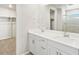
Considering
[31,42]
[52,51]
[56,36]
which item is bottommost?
[52,51]

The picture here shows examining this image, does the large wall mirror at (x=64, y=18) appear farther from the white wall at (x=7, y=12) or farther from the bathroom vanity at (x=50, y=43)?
the white wall at (x=7, y=12)

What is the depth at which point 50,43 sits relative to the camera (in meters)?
1.47

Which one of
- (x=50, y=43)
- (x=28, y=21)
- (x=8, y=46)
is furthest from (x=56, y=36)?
(x=8, y=46)

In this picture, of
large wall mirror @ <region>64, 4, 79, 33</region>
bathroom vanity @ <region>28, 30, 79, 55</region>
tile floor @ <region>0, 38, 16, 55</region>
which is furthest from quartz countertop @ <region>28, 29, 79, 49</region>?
tile floor @ <region>0, 38, 16, 55</region>

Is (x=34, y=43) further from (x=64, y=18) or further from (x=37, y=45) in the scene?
(x=64, y=18)

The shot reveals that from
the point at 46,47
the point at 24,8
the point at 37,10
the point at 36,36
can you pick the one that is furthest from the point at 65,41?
the point at 24,8

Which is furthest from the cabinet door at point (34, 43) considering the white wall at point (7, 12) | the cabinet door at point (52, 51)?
the white wall at point (7, 12)

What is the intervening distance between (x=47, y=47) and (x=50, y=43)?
0.09m

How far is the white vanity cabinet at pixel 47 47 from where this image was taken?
4.15 ft

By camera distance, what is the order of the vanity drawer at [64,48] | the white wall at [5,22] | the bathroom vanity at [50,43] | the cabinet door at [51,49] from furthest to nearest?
the white wall at [5,22]
the cabinet door at [51,49]
the bathroom vanity at [50,43]
the vanity drawer at [64,48]

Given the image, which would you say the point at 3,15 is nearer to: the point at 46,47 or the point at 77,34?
the point at 46,47

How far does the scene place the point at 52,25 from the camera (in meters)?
1.52

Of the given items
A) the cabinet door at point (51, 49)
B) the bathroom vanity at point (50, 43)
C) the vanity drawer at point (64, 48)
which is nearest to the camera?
the vanity drawer at point (64, 48)

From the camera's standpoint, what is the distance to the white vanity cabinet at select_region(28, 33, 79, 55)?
4.15 ft
